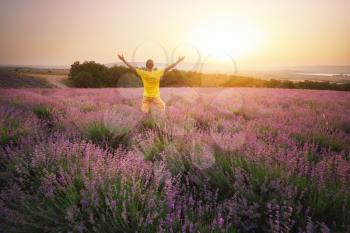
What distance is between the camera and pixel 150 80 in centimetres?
746

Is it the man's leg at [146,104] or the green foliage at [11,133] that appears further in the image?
the man's leg at [146,104]

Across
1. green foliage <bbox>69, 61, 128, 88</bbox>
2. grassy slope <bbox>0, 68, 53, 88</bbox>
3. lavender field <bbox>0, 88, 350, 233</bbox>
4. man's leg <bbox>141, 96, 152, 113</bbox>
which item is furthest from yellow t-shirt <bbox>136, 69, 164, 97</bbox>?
green foliage <bbox>69, 61, 128, 88</bbox>

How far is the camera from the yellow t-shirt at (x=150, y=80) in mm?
7355

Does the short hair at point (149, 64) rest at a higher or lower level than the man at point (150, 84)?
higher

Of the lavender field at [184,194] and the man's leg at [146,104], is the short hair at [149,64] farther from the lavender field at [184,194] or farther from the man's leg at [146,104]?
the lavender field at [184,194]

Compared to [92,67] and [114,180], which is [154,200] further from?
[92,67]

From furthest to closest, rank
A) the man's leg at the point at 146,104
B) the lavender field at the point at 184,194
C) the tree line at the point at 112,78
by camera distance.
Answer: the tree line at the point at 112,78
the man's leg at the point at 146,104
the lavender field at the point at 184,194

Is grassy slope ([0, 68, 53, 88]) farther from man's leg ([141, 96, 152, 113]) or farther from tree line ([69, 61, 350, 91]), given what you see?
man's leg ([141, 96, 152, 113])

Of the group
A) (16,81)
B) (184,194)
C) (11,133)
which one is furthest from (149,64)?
(16,81)

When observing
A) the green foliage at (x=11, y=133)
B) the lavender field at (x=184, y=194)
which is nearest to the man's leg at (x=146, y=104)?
the green foliage at (x=11, y=133)

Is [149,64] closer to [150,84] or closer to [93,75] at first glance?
[150,84]

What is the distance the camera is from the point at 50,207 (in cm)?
254

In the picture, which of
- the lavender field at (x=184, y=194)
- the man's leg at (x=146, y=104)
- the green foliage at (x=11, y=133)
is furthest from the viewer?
the man's leg at (x=146, y=104)

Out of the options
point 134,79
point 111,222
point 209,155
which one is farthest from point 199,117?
point 134,79
